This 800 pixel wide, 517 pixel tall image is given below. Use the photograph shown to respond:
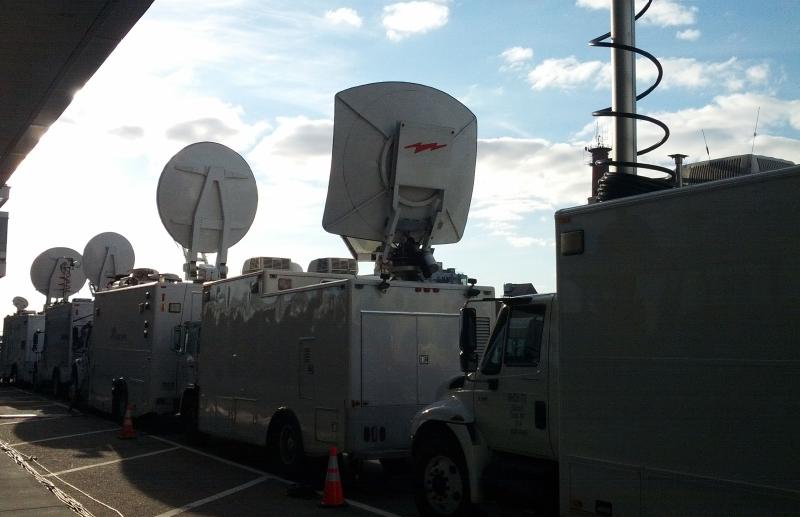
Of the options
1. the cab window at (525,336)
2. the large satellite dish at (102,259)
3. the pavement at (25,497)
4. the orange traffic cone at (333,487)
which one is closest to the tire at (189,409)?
the pavement at (25,497)

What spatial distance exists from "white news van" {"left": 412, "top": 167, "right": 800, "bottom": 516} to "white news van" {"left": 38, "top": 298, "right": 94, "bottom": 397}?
21.5 meters

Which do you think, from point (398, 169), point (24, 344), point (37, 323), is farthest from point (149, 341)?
point (24, 344)

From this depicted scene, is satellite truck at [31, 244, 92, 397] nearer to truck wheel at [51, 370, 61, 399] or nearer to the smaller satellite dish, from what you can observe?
truck wheel at [51, 370, 61, 399]

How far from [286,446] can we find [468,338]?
5.07 m

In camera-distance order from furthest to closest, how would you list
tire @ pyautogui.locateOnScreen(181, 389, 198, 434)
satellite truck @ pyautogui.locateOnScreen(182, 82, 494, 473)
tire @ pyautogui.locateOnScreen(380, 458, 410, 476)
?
tire @ pyautogui.locateOnScreen(181, 389, 198, 434)
tire @ pyautogui.locateOnScreen(380, 458, 410, 476)
satellite truck @ pyautogui.locateOnScreen(182, 82, 494, 473)

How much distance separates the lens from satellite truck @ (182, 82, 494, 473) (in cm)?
1096

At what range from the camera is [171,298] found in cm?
1859

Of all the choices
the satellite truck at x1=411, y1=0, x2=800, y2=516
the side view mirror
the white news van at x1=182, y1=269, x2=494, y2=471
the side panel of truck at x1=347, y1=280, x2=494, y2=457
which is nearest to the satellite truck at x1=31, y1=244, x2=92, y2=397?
the white news van at x1=182, y1=269, x2=494, y2=471

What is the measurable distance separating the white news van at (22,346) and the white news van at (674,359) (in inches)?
1170

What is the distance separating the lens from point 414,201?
13953mm

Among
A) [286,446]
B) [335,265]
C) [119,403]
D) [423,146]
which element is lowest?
[286,446]

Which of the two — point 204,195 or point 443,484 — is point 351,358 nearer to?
point 443,484

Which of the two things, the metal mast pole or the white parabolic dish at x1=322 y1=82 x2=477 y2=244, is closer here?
the metal mast pole

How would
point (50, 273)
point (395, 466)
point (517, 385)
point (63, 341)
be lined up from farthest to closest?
1. point (50, 273)
2. point (63, 341)
3. point (395, 466)
4. point (517, 385)
